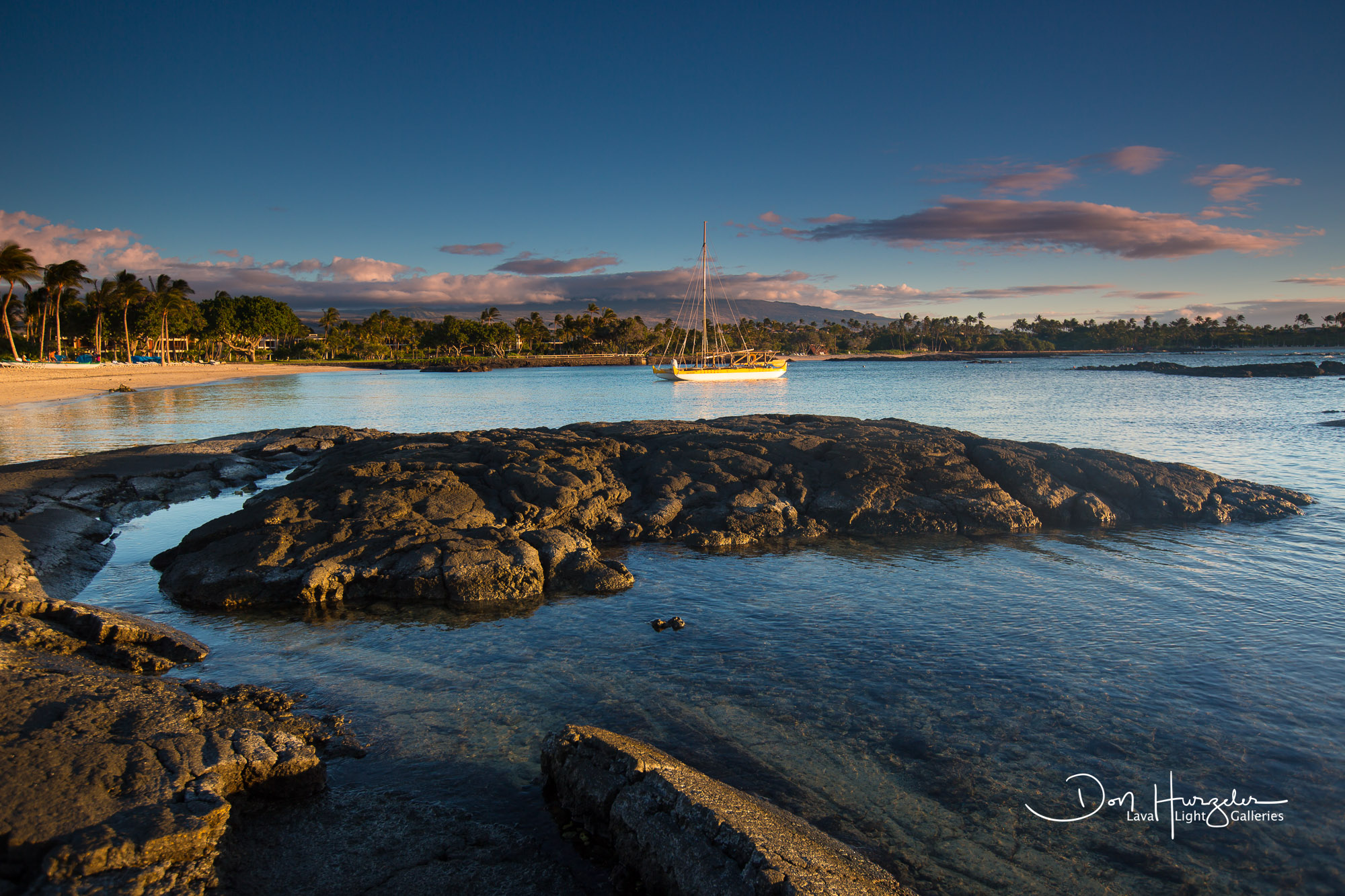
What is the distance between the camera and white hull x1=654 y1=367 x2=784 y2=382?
280ft

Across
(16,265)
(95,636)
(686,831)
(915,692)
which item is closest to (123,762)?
(95,636)

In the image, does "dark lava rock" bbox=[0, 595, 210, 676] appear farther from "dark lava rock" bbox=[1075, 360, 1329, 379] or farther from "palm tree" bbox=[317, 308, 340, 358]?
"palm tree" bbox=[317, 308, 340, 358]

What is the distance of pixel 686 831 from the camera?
160 inches

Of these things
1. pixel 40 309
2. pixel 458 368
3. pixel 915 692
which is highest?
pixel 40 309

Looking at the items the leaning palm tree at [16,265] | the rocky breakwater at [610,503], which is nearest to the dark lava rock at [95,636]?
the rocky breakwater at [610,503]

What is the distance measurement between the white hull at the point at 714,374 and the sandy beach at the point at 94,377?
171 feet

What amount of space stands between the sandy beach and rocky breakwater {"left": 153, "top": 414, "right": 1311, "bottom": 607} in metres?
44.5

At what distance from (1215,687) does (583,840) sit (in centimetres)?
647

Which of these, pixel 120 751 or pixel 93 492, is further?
pixel 93 492

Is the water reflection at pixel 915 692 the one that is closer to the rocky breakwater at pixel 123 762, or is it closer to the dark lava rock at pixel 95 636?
the dark lava rock at pixel 95 636

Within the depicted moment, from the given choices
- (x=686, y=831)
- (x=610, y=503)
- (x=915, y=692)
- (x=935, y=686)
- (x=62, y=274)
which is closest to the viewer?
(x=686, y=831)

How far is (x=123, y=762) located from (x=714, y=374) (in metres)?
84.7

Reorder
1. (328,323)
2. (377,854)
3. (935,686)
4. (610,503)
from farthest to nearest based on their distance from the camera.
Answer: (328,323) < (610,503) < (935,686) < (377,854)

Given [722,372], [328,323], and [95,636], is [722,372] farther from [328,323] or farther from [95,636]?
[328,323]
